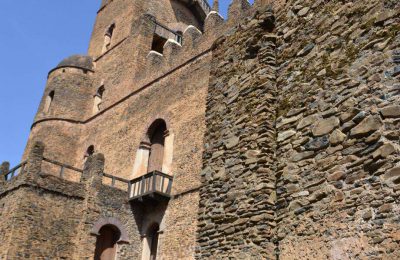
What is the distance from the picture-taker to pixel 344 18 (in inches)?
171

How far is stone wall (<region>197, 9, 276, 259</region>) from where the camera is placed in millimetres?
4551

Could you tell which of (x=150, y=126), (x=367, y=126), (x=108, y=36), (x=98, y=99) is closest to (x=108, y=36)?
(x=108, y=36)

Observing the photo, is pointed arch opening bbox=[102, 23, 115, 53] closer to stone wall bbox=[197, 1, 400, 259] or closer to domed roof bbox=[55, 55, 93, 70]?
domed roof bbox=[55, 55, 93, 70]

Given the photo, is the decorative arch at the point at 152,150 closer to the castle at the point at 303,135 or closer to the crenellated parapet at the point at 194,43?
the crenellated parapet at the point at 194,43

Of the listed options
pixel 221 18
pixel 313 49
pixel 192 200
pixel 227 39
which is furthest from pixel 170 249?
pixel 313 49

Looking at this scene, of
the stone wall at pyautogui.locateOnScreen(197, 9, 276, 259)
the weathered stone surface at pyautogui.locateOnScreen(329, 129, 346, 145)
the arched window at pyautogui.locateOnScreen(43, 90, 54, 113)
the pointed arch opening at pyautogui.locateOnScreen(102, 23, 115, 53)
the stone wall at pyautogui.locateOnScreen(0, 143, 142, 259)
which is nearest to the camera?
the weathered stone surface at pyautogui.locateOnScreen(329, 129, 346, 145)

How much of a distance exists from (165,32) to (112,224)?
9532 millimetres

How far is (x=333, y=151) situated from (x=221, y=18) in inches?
499

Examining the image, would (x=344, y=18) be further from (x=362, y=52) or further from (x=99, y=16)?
(x=99, y=16)

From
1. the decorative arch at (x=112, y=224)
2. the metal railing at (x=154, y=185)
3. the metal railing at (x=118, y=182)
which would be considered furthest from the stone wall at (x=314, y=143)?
the metal railing at (x=118, y=182)

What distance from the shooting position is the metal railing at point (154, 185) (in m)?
14.2

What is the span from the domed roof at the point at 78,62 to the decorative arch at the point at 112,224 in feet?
31.6

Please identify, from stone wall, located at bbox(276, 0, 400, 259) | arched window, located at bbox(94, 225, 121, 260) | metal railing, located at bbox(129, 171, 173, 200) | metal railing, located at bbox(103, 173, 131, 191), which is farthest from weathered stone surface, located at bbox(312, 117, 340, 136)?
metal railing, located at bbox(103, 173, 131, 191)

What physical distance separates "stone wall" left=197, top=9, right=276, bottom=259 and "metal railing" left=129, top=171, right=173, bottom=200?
8.56 metres
